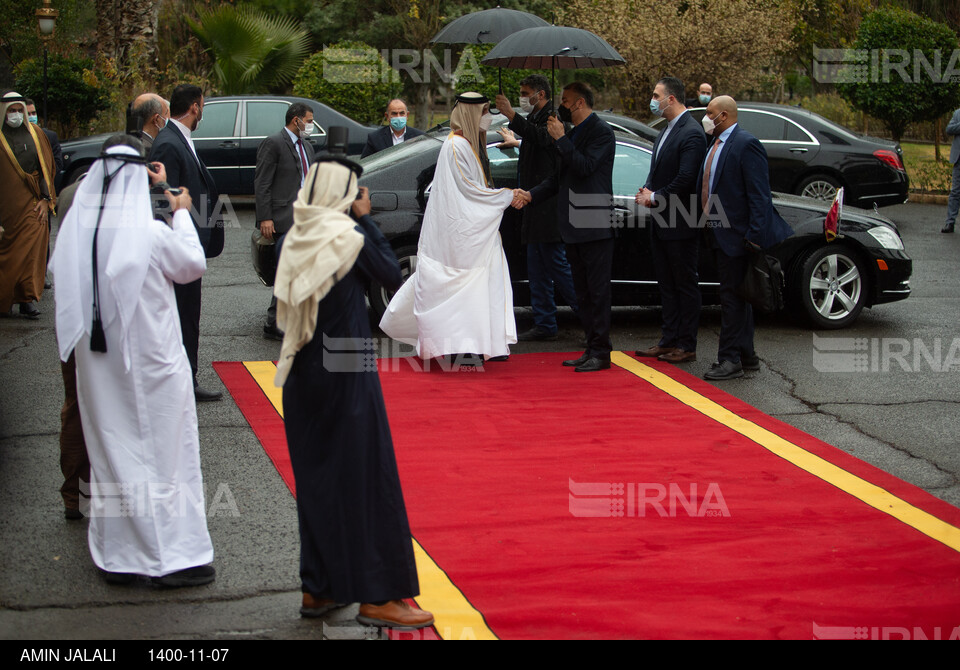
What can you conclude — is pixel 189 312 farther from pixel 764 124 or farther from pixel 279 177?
→ pixel 764 124

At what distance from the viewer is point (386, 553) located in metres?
4.11

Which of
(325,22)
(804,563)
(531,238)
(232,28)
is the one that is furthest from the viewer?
(325,22)

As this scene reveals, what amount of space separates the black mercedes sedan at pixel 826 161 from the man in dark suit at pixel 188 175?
31.3 ft

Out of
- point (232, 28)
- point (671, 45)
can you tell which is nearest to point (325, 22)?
point (232, 28)

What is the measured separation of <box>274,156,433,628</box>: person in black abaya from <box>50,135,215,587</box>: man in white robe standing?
68 cm

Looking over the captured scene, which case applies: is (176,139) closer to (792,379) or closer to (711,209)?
(711,209)

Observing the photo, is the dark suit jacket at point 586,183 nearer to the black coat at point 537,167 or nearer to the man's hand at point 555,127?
the man's hand at point 555,127

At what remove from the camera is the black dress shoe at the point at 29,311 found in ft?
33.0

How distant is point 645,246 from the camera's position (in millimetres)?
9141

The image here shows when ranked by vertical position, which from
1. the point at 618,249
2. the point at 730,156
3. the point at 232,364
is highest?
the point at 730,156

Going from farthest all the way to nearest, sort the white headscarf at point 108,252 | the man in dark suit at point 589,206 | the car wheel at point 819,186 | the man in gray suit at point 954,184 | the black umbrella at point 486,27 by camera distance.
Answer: the car wheel at point 819,186
the man in gray suit at point 954,184
the black umbrella at point 486,27
the man in dark suit at point 589,206
the white headscarf at point 108,252

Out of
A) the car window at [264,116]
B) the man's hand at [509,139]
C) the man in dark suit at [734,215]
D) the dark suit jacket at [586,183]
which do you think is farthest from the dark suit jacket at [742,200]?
the car window at [264,116]

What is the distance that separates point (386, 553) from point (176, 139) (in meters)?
3.87

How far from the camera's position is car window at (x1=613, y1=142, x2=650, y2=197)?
9242 mm
